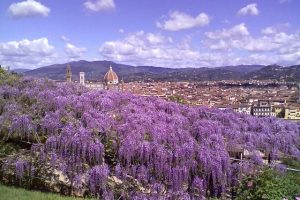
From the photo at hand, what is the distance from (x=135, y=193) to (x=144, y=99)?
Answer: 2678mm

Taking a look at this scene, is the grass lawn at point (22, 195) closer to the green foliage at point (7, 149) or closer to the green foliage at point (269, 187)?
the green foliage at point (7, 149)

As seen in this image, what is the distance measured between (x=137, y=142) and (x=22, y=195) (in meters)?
2.05

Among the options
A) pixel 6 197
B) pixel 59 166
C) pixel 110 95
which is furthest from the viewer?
pixel 110 95

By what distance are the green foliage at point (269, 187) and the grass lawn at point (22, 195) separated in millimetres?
2821

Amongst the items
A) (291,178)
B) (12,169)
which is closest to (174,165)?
(291,178)

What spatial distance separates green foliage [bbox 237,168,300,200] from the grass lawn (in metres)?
2.82

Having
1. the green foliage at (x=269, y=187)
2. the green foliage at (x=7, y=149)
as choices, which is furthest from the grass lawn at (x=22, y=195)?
the green foliage at (x=269, y=187)

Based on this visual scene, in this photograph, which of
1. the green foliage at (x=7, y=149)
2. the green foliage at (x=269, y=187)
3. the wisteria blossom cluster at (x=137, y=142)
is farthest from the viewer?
the green foliage at (x=7, y=149)

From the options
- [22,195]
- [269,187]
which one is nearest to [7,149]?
[22,195]

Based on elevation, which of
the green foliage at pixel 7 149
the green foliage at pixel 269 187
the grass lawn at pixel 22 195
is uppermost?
the green foliage at pixel 7 149

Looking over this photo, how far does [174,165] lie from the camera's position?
258 inches

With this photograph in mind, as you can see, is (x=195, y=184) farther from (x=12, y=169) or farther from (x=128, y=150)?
(x=12, y=169)

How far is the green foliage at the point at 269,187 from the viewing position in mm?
5991

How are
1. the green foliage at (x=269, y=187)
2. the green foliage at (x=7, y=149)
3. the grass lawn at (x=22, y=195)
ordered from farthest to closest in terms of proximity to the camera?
the green foliage at (x=7, y=149) → the grass lawn at (x=22, y=195) → the green foliage at (x=269, y=187)
